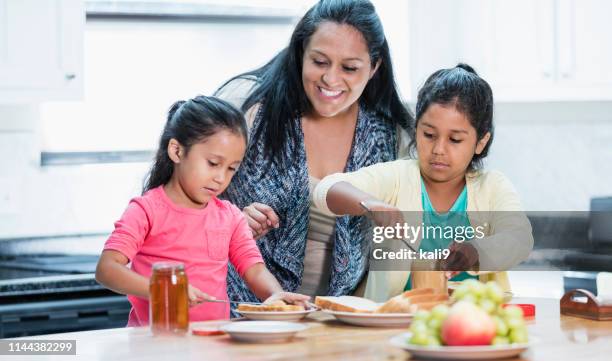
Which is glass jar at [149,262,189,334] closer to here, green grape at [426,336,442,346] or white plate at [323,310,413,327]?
white plate at [323,310,413,327]

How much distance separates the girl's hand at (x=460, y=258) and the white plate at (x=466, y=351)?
23.7 inches

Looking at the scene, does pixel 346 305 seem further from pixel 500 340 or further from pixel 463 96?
pixel 463 96

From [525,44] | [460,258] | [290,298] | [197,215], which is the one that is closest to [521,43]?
[525,44]

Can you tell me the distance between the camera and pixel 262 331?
69.3 inches

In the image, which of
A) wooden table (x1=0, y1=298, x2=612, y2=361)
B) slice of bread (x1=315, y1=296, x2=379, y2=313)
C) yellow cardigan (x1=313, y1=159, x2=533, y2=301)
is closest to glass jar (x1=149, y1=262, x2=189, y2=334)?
wooden table (x1=0, y1=298, x2=612, y2=361)

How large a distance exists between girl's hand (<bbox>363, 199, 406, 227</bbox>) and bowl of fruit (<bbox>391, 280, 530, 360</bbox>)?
575 mm

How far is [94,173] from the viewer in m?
4.08

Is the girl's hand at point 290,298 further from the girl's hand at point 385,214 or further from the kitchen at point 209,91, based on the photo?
the kitchen at point 209,91

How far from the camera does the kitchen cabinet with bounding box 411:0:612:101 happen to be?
367 cm

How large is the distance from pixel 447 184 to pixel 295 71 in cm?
47

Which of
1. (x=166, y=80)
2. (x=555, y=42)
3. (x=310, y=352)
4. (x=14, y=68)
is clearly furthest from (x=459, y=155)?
(x=166, y=80)

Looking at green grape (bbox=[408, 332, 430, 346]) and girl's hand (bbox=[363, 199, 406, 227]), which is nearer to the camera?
green grape (bbox=[408, 332, 430, 346])

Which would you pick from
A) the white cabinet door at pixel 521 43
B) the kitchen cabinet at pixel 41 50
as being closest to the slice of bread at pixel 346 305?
the kitchen cabinet at pixel 41 50

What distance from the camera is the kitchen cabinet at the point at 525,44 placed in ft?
12.1
